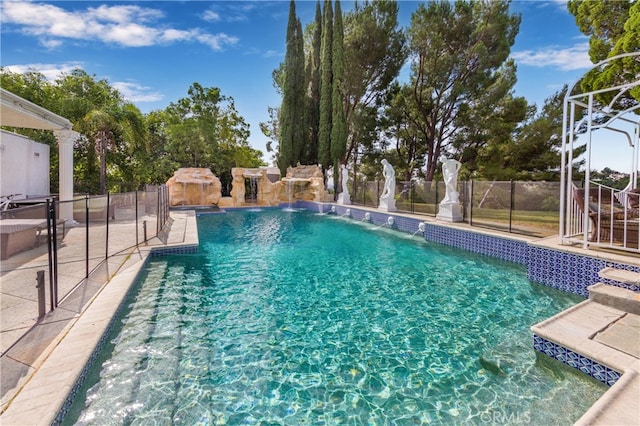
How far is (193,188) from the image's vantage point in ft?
63.5

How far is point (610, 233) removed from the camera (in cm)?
493

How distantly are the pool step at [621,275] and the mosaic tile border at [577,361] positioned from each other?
1.92 m

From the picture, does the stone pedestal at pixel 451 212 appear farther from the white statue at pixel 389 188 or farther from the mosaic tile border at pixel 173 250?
the mosaic tile border at pixel 173 250

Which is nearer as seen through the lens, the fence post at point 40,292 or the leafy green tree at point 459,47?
the fence post at point 40,292

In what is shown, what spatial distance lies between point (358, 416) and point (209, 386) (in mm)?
1302

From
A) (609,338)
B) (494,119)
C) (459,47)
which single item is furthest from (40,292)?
(459,47)

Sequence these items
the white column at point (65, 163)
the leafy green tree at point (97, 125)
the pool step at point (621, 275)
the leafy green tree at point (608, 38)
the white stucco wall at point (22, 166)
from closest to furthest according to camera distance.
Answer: the pool step at point (621, 275) < the leafy green tree at point (608, 38) < the white column at point (65, 163) < the white stucco wall at point (22, 166) < the leafy green tree at point (97, 125)

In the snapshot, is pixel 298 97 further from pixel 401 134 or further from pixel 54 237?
pixel 54 237

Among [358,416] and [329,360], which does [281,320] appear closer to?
[329,360]

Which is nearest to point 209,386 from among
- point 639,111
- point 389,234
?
point 389,234

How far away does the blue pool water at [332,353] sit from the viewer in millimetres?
2348

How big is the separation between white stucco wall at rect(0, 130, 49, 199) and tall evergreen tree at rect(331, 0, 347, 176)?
14.8m

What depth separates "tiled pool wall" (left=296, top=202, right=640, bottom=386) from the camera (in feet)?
8.84

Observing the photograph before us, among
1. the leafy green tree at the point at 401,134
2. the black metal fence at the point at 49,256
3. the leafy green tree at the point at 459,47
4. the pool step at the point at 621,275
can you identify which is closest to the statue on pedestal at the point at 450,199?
the pool step at the point at 621,275
